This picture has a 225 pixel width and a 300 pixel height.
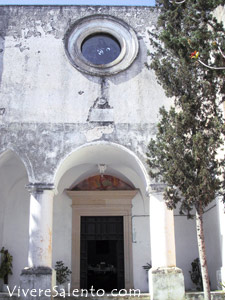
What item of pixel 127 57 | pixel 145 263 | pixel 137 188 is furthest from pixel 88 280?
pixel 127 57

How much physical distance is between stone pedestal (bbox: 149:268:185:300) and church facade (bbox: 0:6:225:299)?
3 cm

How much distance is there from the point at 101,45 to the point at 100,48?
0.10 metres

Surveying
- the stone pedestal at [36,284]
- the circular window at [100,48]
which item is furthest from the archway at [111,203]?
the stone pedestal at [36,284]

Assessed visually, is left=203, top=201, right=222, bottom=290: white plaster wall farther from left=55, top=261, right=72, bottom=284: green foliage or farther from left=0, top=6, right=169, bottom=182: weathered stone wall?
left=55, top=261, right=72, bottom=284: green foliage

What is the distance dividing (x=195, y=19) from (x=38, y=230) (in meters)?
5.60

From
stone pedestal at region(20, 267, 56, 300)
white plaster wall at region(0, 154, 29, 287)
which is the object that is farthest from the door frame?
stone pedestal at region(20, 267, 56, 300)

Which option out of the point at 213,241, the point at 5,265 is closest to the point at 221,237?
the point at 213,241

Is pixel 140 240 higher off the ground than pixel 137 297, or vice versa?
pixel 140 240

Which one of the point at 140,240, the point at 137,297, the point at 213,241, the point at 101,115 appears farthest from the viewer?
the point at 140,240

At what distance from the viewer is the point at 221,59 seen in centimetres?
771

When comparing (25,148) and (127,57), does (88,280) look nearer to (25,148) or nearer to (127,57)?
(25,148)

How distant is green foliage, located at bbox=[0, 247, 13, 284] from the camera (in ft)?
36.9

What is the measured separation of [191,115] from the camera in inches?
314

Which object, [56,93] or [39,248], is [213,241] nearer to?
[39,248]
